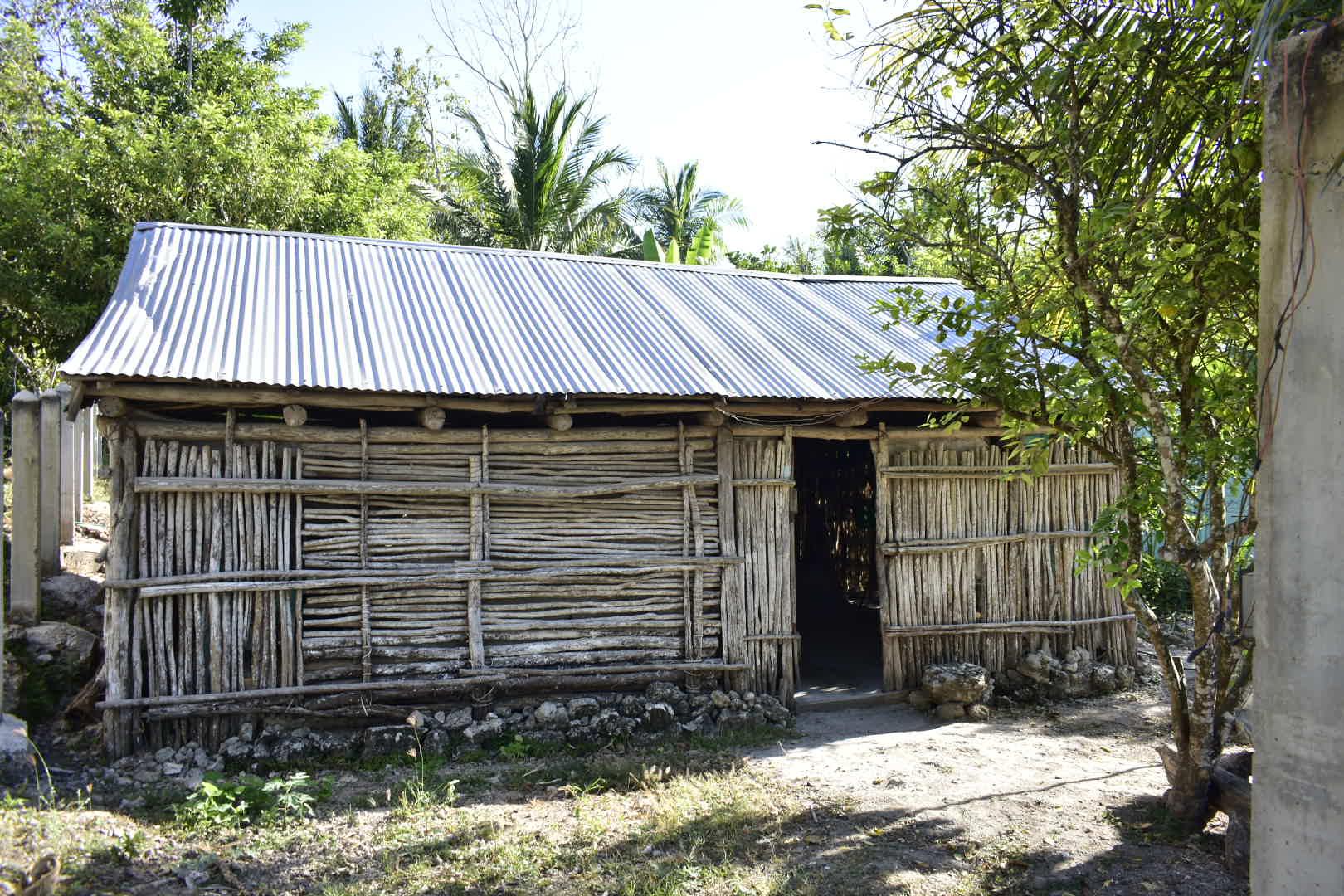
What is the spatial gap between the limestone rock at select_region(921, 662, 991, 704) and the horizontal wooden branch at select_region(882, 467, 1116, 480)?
165 centimetres

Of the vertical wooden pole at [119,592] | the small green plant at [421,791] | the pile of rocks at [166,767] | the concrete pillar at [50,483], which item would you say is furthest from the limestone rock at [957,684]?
the concrete pillar at [50,483]

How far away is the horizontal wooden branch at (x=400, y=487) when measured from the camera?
261 inches

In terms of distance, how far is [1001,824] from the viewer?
561 centimetres

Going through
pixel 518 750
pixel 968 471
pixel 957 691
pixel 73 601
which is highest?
pixel 968 471

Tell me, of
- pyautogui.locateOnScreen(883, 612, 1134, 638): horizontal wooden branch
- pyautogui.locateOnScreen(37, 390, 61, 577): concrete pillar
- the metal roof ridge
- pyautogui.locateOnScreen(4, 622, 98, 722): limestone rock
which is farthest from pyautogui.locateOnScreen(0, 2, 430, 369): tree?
pyautogui.locateOnScreen(883, 612, 1134, 638): horizontal wooden branch

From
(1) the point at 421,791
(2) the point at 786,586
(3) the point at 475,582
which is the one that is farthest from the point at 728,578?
(1) the point at 421,791

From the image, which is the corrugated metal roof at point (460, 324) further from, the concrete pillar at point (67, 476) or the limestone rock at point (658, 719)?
the limestone rock at point (658, 719)

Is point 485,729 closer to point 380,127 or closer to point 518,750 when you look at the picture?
point 518,750

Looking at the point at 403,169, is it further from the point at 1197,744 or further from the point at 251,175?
the point at 1197,744

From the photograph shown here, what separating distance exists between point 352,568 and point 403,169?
1100 cm

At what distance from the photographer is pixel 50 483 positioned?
27.3 feet

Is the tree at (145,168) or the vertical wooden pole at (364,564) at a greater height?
the tree at (145,168)

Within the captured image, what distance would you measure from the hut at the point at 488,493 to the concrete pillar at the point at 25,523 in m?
1.59

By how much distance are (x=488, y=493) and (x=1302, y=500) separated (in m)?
5.28
